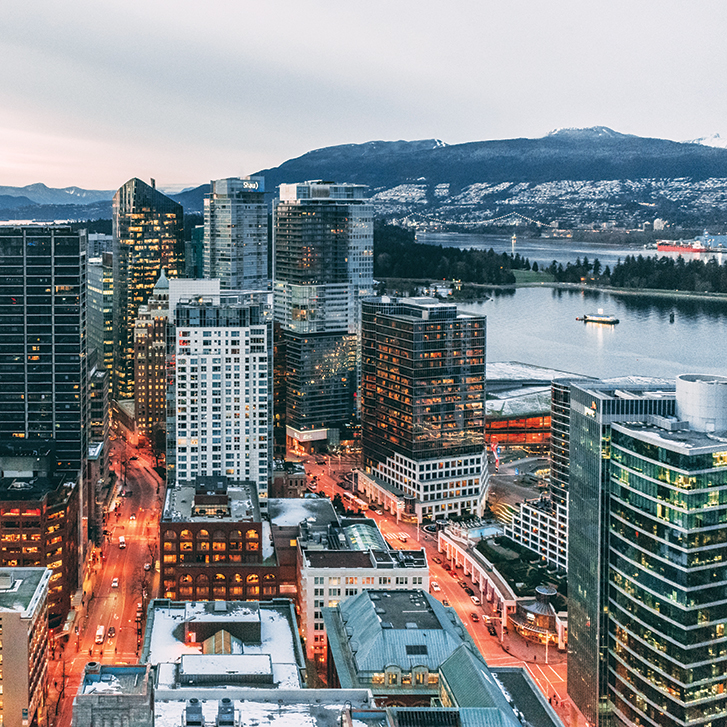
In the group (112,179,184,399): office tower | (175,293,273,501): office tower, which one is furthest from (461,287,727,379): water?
(175,293,273,501): office tower

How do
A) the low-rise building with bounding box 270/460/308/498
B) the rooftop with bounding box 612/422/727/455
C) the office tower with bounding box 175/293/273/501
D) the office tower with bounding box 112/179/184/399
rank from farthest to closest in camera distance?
the office tower with bounding box 112/179/184/399
the low-rise building with bounding box 270/460/308/498
the office tower with bounding box 175/293/273/501
the rooftop with bounding box 612/422/727/455

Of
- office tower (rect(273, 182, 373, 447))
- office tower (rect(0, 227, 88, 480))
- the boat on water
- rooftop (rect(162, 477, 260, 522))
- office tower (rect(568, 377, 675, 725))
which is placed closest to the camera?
office tower (rect(568, 377, 675, 725))

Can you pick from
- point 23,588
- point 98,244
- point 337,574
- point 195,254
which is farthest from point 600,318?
point 23,588

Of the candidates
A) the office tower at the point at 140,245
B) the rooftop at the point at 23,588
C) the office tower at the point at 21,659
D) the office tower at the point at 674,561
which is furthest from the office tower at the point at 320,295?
the office tower at the point at 674,561

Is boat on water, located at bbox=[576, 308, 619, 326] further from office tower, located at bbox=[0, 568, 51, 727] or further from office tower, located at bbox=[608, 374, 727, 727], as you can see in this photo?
office tower, located at bbox=[0, 568, 51, 727]

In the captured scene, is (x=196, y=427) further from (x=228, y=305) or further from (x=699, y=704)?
(x=699, y=704)

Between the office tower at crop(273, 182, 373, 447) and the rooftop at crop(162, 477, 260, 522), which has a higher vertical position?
the office tower at crop(273, 182, 373, 447)

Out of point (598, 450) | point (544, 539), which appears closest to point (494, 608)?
point (544, 539)
